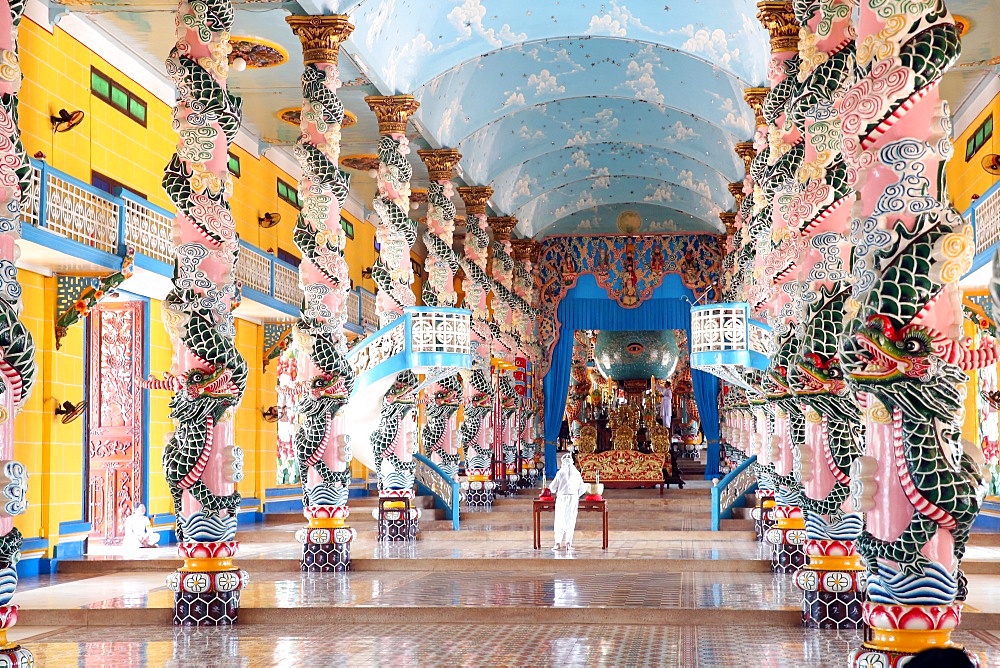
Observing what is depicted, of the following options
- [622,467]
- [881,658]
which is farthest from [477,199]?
[881,658]

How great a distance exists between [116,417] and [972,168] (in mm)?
13771

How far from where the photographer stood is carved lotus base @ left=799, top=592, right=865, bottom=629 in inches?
362

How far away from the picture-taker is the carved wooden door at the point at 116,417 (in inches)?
674

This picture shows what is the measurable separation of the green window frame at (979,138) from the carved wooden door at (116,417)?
42.2 ft

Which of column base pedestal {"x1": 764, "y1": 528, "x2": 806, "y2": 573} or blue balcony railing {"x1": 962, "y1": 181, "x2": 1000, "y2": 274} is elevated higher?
blue balcony railing {"x1": 962, "y1": 181, "x2": 1000, "y2": 274}

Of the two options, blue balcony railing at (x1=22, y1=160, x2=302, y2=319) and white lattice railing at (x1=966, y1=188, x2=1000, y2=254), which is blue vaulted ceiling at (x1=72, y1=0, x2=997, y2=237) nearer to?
white lattice railing at (x1=966, y1=188, x2=1000, y2=254)

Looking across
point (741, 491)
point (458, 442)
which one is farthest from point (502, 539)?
point (458, 442)

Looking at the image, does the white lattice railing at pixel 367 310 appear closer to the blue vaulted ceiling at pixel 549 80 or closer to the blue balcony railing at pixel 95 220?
the blue vaulted ceiling at pixel 549 80

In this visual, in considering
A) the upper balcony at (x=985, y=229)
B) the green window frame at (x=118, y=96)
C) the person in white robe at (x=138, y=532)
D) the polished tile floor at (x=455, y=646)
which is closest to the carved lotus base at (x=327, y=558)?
the person in white robe at (x=138, y=532)

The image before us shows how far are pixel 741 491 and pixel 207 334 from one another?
11260 millimetres

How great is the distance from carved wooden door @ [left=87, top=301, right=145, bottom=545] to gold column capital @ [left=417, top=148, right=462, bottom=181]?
582cm

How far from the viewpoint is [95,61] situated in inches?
619

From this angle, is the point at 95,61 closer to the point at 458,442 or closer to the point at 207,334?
the point at 207,334

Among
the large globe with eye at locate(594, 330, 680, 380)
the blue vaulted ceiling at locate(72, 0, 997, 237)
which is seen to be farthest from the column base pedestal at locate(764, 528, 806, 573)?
the large globe with eye at locate(594, 330, 680, 380)
